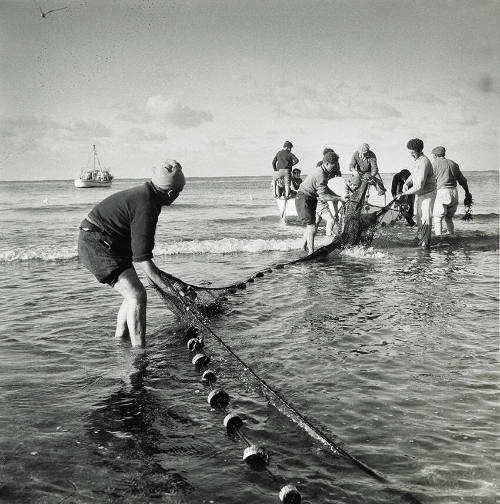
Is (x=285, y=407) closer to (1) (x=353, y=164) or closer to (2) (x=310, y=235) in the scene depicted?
(2) (x=310, y=235)

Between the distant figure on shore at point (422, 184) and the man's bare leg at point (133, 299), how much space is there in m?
7.31

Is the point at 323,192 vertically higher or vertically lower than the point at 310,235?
Answer: higher

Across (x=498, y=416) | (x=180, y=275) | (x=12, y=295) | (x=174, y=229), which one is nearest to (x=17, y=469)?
(x=498, y=416)

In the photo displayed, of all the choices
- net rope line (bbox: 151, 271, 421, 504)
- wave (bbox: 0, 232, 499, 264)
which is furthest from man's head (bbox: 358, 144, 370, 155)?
net rope line (bbox: 151, 271, 421, 504)

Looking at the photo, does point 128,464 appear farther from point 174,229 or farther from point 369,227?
point 174,229

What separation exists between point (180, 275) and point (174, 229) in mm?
10090

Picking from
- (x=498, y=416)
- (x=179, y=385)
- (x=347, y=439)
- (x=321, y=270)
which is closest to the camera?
(x=347, y=439)

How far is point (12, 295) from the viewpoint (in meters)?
8.12

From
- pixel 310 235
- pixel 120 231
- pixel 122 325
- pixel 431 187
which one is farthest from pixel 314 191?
pixel 120 231

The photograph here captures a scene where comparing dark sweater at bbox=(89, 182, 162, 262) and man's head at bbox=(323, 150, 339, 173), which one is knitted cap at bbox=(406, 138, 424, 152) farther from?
dark sweater at bbox=(89, 182, 162, 262)

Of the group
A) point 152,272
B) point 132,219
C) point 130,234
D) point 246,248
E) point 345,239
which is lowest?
point 246,248

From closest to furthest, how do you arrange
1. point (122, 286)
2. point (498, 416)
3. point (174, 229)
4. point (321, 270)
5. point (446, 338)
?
point (498, 416) < point (122, 286) < point (446, 338) < point (321, 270) < point (174, 229)

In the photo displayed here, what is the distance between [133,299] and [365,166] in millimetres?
9728

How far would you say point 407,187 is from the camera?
1217 centimetres
